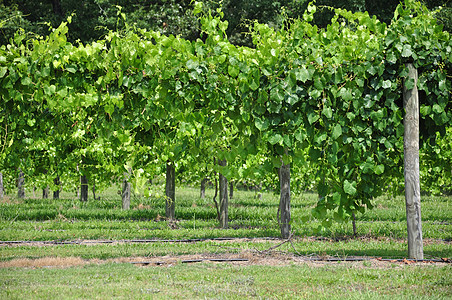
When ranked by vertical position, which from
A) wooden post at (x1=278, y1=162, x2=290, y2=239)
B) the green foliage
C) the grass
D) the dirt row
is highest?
the green foliage

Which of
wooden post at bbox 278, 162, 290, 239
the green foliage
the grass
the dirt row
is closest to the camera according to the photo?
the grass

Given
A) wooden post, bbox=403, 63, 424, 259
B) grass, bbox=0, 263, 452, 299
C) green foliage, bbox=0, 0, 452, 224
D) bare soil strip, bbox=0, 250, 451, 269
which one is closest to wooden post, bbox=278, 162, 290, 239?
bare soil strip, bbox=0, 250, 451, 269

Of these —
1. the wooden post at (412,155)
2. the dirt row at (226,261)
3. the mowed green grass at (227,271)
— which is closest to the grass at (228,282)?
the mowed green grass at (227,271)

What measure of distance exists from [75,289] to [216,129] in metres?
2.31

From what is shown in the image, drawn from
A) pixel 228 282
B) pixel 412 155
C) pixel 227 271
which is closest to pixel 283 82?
pixel 412 155

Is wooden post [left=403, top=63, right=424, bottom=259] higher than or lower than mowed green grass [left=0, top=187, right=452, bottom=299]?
higher

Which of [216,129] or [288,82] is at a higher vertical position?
[288,82]

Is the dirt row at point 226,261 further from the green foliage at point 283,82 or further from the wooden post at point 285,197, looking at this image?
the wooden post at point 285,197

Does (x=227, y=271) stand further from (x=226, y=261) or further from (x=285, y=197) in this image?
(x=285, y=197)

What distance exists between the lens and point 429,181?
14578 mm

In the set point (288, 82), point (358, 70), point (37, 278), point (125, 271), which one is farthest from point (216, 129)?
point (37, 278)

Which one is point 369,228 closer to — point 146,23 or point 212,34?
point 212,34

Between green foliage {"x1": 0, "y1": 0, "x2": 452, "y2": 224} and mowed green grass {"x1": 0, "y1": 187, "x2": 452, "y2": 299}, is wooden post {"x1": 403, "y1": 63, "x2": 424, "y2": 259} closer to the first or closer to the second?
green foliage {"x1": 0, "y1": 0, "x2": 452, "y2": 224}

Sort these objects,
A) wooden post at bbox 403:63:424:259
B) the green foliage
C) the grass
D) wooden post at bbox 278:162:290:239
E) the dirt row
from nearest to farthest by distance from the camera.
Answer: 1. the grass
2. the green foliage
3. wooden post at bbox 403:63:424:259
4. the dirt row
5. wooden post at bbox 278:162:290:239
